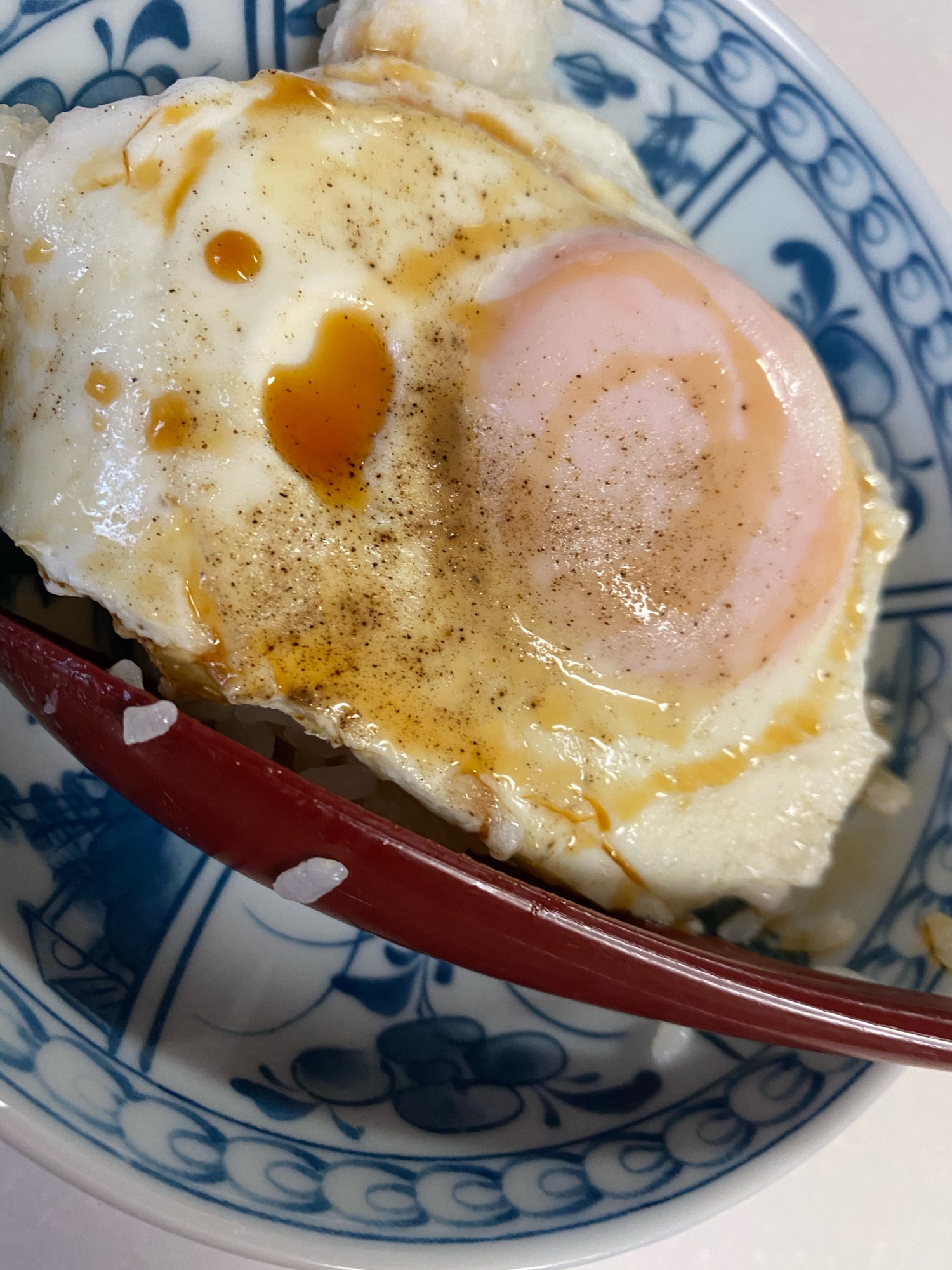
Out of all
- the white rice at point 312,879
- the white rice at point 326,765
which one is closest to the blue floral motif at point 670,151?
the white rice at point 326,765

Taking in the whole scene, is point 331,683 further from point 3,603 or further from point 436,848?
point 3,603

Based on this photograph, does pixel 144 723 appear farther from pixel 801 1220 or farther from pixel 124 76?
pixel 801 1220

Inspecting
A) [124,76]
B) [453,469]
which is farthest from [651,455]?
[124,76]

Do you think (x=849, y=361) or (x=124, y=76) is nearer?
(x=124, y=76)

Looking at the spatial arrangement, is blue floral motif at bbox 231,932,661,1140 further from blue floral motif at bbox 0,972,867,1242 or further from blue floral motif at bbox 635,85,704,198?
blue floral motif at bbox 635,85,704,198

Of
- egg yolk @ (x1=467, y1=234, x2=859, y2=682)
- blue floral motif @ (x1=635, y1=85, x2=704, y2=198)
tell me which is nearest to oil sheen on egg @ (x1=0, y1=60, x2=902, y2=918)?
egg yolk @ (x1=467, y1=234, x2=859, y2=682)

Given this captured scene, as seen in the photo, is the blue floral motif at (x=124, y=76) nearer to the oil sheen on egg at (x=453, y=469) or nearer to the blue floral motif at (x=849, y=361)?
the oil sheen on egg at (x=453, y=469)

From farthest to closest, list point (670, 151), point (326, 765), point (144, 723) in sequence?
point (670, 151)
point (326, 765)
point (144, 723)

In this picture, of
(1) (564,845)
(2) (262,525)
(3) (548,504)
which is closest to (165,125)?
(2) (262,525)
